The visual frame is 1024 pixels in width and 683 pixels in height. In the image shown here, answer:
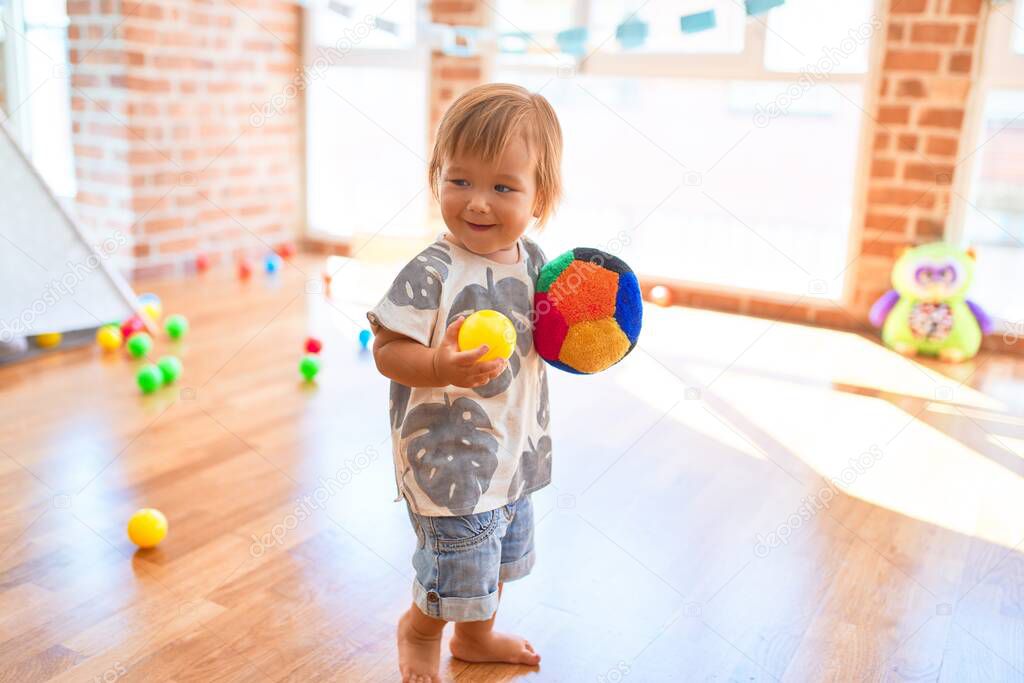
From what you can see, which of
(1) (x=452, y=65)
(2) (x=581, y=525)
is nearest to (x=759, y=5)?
(1) (x=452, y=65)

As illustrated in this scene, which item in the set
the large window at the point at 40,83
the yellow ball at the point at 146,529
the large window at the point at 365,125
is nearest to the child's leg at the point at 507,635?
the yellow ball at the point at 146,529

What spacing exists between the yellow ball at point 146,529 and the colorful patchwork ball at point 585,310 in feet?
2.89

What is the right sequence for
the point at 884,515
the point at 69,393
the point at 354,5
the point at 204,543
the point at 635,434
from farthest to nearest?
the point at 354,5 < the point at 69,393 < the point at 635,434 < the point at 884,515 < the point at 204,543

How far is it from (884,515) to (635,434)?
0.65 meters

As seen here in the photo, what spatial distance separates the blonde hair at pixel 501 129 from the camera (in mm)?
1194

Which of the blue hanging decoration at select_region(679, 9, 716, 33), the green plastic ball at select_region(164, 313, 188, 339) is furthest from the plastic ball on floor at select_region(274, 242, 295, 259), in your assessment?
the blue hanging decoration at select_region(679, 9, 716, 33)

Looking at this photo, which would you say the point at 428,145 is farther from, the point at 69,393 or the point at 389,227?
the point at 69,393

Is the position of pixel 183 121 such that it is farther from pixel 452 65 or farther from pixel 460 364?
pixel 460 364

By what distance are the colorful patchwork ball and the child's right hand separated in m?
0.16

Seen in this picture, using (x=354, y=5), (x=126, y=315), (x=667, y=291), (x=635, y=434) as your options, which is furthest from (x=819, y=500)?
(x=354, y=5)

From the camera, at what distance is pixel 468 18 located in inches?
162

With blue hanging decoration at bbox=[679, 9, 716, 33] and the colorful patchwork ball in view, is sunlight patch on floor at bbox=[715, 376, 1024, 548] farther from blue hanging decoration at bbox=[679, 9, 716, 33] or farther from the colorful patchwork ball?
blue hanging decoration at bbox=[679, 9, 716, 33]

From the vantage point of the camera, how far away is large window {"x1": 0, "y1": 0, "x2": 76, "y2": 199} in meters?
4.03

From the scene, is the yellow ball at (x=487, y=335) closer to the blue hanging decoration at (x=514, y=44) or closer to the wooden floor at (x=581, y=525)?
the wooden floor at (x=581, y=525)
